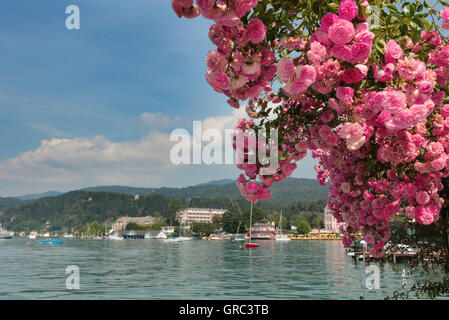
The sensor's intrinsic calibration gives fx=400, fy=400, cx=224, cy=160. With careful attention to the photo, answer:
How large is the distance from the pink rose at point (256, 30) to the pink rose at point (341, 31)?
0.49 metres

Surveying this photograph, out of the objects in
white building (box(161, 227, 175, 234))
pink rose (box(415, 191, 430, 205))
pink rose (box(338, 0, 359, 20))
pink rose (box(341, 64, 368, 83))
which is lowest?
white building (box(161, 227, 175, 234))

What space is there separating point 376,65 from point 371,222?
105 inches

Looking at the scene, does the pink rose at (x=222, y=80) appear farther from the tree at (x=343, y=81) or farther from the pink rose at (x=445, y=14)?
the pink rose at (x=445, y=14)

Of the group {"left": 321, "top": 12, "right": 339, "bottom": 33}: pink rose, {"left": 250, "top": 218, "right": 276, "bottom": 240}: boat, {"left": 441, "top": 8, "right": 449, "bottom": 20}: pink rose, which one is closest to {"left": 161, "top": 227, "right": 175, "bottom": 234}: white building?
{"left": 250, "top": 218, "right": 276, "bottom": 240}: boat

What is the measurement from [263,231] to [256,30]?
18211cm

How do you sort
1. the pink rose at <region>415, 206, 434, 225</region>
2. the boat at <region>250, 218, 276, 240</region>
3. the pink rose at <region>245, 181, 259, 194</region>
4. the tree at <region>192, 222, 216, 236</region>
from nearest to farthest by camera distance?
the pink rose at <region>245, 181, 259, 194</region>, the pink rose at <region>415, 206, 434, 225</region>, the boat at <region>250, 218, 276, 240</region>, the tree at <region>192, 222, 216, 236</region>

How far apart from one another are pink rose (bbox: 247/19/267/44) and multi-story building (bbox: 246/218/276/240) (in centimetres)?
17470

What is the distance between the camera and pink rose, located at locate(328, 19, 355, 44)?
2.86 metres

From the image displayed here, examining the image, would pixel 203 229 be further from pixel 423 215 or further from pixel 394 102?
pixel 394 102

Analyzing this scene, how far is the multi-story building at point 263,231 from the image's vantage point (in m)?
177

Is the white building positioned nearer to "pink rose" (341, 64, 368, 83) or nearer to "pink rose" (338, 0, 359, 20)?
"pink rose" (341, 64, 368, 83)

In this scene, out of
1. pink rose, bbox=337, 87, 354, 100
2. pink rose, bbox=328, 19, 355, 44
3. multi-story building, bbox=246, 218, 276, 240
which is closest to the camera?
pink rose, bbox=328, 19, 355, 44

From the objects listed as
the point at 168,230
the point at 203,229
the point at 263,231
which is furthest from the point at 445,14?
the point at 168,230
